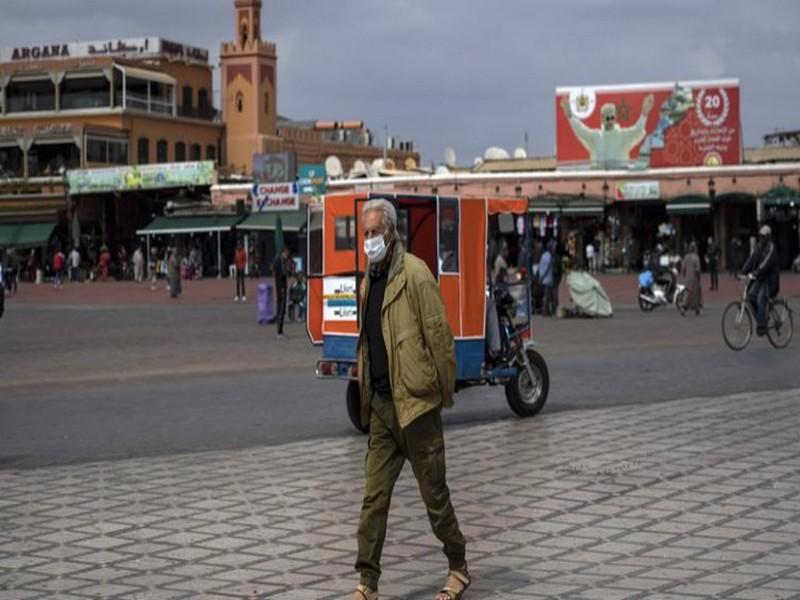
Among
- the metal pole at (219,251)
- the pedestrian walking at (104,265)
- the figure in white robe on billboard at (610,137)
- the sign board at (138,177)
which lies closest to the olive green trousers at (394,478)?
the metal pole at (219,251)

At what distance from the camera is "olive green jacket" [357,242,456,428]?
6.21 m

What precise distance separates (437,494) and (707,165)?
186 ft

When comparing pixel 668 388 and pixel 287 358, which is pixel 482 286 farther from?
pixel 287 358

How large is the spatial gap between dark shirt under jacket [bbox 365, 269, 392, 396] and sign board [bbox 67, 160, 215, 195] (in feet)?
198

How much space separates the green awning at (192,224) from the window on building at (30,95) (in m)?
15.9

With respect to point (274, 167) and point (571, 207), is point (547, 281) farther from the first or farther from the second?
point (571, 207)

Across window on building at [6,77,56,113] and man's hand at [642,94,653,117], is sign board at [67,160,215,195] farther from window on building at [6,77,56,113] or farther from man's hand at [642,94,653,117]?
man's hand at [642,94,653,117]

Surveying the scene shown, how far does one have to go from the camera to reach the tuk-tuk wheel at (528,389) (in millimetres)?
12812

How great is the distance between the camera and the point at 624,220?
199 feet

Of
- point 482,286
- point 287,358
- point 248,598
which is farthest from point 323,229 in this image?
point 248,598

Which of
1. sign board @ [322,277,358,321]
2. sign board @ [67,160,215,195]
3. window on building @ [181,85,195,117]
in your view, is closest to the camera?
sign board @ [322,277,358,321]

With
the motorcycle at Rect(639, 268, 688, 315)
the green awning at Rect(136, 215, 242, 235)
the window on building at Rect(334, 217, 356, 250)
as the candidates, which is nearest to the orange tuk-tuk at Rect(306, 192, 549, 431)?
the window on building at Rect(334, 217, 356, 250)

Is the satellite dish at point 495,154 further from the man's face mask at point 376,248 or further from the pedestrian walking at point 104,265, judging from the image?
the man's face mask at point 376,248

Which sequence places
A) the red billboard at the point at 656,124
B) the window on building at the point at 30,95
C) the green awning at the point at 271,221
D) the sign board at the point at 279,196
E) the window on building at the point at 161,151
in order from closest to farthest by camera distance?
the sign board at the point at 279,196 → the green awning at the point at 271,221 → the red billboard at the point at 656,124 → the window on building at the point at 30,95 → the window on building at the point at 161,151
